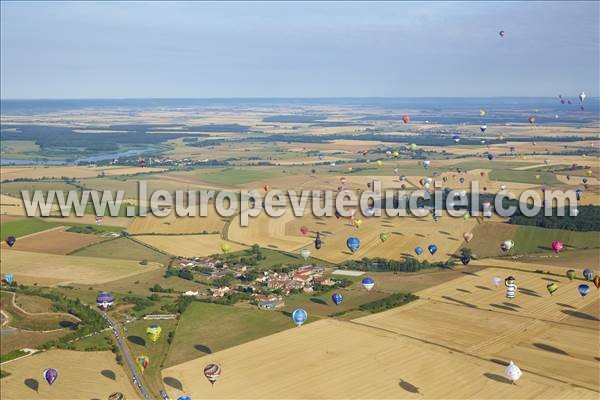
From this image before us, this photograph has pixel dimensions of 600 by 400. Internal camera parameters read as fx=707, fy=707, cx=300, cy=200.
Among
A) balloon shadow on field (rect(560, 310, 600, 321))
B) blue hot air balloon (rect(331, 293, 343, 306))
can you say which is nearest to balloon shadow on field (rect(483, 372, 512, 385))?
balloon shadow on field (rect(560, 310, 600, 321))

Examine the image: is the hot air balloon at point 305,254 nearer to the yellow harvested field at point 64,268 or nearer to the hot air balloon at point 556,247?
the yellow harvested field at point 64,268

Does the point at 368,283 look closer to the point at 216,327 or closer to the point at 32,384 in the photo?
the point at 216,327

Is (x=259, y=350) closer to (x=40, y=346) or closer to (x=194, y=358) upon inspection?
(x=194, y=358)

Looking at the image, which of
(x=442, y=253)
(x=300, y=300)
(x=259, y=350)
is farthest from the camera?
(x=442, y=253)

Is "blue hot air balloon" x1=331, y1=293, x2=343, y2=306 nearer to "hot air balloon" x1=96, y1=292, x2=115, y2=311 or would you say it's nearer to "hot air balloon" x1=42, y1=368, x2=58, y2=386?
"hot air balloon" x1=96, y1=292, x2=115, y2=311

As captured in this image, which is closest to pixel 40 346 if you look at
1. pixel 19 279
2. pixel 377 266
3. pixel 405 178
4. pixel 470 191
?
pixel 19 279

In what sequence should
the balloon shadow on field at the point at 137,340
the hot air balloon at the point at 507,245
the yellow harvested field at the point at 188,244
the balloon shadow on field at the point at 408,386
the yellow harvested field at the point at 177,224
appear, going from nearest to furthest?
the balloon shadow on field at the point at 408,386, the balloon shadow on field at the point at 137,340, the hot air balloon at the point at 507,245, the yellow harvested field at the point at 188,244, the yellow harvested field at the point at 177,224

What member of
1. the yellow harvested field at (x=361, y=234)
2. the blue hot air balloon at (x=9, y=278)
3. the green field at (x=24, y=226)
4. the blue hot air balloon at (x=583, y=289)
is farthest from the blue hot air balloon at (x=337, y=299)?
the green field at (x=24, y=226)
